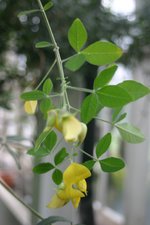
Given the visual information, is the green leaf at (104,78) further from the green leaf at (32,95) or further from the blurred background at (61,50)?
the blurred background at (61,50)

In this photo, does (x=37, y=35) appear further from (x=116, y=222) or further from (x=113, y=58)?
(x=116, y=222)

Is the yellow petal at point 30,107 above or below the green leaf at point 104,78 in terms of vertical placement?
below

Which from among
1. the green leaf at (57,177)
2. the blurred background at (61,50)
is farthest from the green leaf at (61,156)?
the blurred background at (61,50)

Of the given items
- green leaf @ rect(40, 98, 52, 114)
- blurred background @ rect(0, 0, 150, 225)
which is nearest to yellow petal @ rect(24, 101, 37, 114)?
green leaf @ rect(40, 98, 52, 114)

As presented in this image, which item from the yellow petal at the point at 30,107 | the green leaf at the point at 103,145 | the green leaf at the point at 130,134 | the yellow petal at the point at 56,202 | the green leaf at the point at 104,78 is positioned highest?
the green leaf at the point at 104,78

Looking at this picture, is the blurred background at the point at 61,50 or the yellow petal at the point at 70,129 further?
the blurred background at the point at 61,50

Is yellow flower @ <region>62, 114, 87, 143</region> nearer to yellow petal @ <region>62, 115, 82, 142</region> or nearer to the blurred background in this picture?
yellow petal @ <region>62, 115, 82, 142</region>

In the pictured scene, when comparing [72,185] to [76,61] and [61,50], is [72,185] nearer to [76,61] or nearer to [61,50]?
[76,61]
